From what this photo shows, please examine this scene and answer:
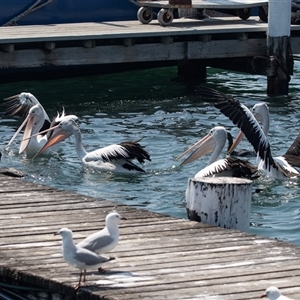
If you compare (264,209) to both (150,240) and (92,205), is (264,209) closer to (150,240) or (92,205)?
(92,205)

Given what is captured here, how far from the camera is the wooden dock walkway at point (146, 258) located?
5.27m

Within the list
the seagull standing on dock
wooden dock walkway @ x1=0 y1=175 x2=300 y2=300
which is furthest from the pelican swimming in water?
the seagull standing on dock

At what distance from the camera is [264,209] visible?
926 centimetres

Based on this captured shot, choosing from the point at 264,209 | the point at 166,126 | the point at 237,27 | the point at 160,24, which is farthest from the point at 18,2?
the point at 264,209

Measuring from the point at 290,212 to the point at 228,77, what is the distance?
1067 centimetres

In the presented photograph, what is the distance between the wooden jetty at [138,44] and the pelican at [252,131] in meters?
5.27

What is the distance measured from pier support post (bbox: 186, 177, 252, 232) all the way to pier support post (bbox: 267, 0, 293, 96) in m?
8.99

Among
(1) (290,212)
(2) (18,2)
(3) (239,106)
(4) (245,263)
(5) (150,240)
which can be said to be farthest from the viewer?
(2) (18,2)

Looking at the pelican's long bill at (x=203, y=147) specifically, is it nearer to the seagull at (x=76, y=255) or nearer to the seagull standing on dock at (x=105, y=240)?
the seagull standing on dock at (x=105, y=240)

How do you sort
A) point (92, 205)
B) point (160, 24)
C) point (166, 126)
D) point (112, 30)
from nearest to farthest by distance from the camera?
point (92, 205), point (166, 126), point (112, 30), point (160, 24)

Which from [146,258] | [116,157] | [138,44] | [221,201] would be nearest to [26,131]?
[116,157]

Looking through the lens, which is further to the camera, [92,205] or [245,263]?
[92,205]

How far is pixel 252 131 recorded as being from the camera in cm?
982

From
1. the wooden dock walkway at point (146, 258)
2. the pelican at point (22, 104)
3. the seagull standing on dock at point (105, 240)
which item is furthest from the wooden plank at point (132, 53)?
the seagull standing on dock at point (105, 240)
